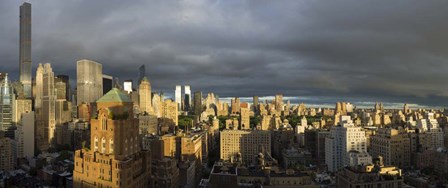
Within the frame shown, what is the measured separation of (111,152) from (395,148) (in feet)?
114

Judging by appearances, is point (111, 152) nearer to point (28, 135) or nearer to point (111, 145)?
point (111, 145)

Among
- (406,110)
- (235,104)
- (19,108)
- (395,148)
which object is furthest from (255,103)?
(395,148)

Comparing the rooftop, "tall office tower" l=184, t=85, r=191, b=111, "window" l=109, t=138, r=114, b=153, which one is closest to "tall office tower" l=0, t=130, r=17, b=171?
the rooftop

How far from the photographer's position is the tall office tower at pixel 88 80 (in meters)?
111

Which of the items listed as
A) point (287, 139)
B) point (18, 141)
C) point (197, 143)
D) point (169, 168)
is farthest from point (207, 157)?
point (18, 141)

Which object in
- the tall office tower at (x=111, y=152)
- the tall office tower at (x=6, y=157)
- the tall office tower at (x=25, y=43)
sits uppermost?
the tall office tower at (x=25, y=43)

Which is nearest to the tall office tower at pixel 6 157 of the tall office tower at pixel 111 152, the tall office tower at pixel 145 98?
the tall office tower at pixel 111 152

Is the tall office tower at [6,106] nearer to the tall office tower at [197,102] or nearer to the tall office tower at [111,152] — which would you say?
the tall office tower at [197,102]

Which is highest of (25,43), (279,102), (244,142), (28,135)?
(25,43)

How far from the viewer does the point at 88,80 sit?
11288 centimetres

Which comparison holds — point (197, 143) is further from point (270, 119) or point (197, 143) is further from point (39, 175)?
point (270, 119)

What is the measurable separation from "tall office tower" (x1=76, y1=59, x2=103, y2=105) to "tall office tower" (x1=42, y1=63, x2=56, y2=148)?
12.5 m

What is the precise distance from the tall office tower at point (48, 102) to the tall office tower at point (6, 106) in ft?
21.8

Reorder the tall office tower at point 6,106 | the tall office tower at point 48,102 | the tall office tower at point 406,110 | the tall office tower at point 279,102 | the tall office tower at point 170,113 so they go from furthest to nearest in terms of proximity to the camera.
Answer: the tall office tower at point 279,102
the tall office tower at point 170,113
the tall office tower at point 6,106
the tall office tower at point 406,110
the tall office tower at point 48,102
